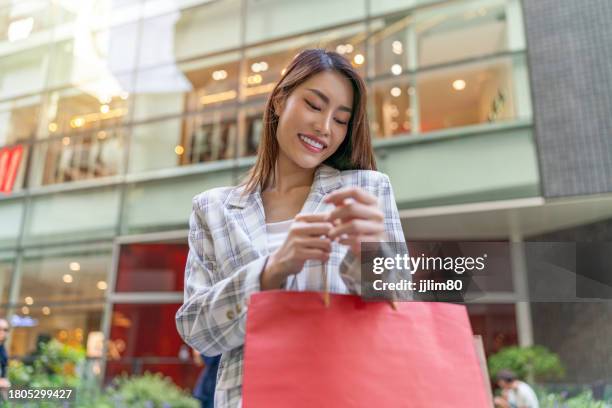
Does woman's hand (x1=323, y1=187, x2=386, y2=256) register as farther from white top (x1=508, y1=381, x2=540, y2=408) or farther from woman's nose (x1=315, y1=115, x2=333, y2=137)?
white top (x1=508, y1=381, x2=540, y2=408)

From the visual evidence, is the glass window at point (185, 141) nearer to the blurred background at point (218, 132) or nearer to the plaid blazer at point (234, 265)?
the blurred background at point (218, 132)

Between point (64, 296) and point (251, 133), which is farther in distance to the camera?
point (64, 296)

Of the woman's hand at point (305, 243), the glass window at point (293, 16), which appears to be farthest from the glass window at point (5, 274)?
the woman's hand at point (305, 243)

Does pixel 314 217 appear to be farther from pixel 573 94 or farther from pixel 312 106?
pixel 573 94

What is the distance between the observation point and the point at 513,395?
3.88m

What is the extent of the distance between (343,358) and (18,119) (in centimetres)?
793

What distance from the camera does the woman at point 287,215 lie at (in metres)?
0.61

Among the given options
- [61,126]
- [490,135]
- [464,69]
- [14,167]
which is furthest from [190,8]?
[490,135]

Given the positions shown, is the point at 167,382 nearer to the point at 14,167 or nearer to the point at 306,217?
the point at 14,167

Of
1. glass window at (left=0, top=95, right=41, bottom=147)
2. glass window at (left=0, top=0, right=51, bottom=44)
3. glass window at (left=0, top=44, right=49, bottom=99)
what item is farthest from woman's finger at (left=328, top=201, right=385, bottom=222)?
glass window at (left=0, top=0, right=51, bottom=44)

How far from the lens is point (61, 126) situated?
7.32 m

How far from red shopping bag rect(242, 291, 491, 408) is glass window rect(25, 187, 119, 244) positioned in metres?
6.53

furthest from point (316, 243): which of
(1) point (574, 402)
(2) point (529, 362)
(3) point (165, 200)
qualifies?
(3) point (165, 200)

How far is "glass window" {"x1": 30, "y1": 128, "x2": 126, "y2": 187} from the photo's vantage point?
273 inches
